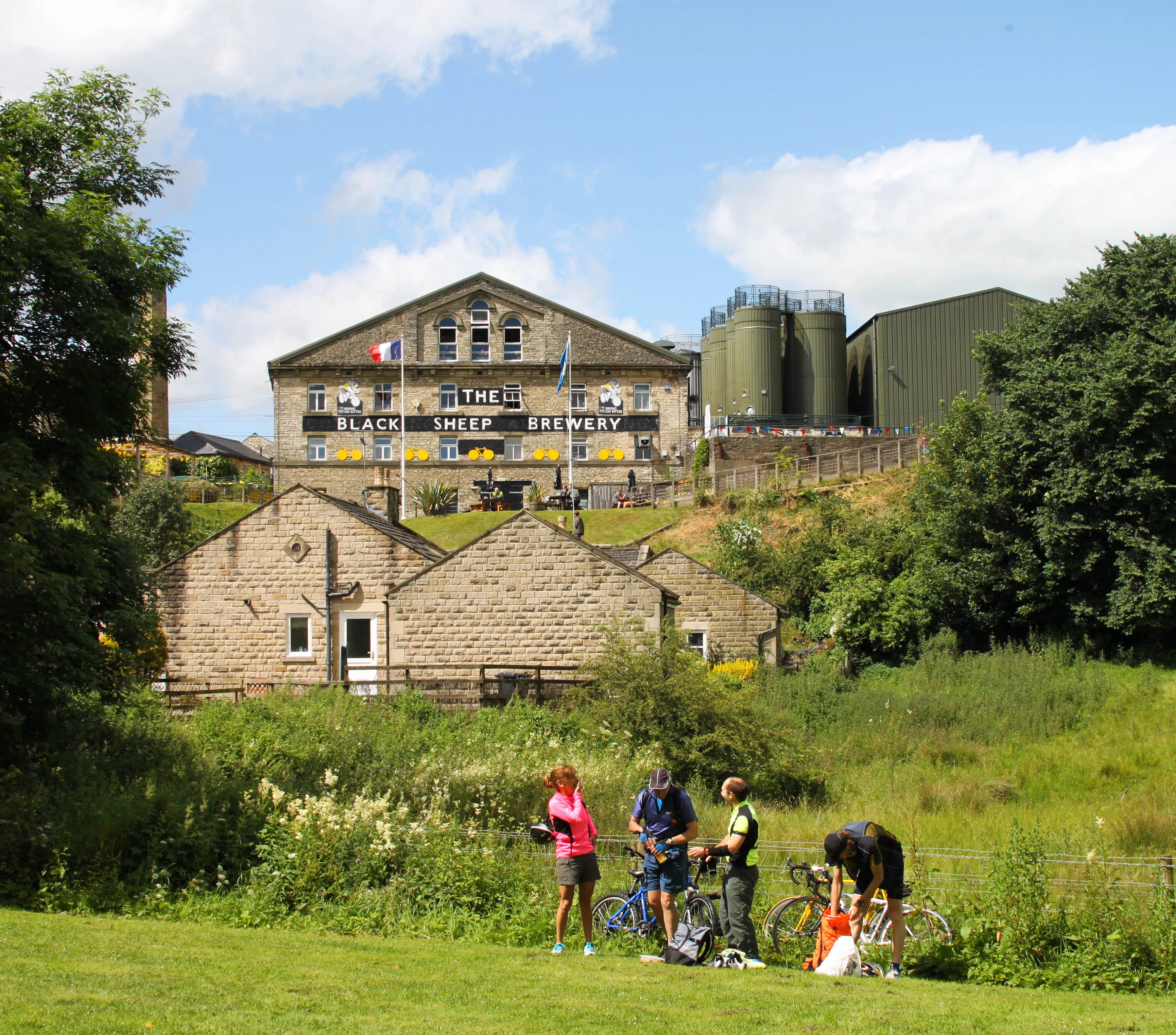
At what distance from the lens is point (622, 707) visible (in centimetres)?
1872

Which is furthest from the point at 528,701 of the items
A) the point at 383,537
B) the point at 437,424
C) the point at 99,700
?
the point at 437,424

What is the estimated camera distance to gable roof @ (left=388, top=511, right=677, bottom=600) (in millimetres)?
22469

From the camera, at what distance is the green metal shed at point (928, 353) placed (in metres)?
54.5

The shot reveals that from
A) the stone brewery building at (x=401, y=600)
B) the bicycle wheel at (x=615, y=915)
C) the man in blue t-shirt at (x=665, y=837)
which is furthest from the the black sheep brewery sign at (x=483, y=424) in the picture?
the man in blue t-shirt at (x=665, y=837)

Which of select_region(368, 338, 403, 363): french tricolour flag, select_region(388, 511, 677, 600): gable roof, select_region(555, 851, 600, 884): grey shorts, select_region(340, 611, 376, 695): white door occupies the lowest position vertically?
select_region(555, 851, 600, 884): grey shorts

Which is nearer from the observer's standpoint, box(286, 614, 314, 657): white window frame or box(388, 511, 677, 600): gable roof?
box(388, 511, 677, 600): gable roof

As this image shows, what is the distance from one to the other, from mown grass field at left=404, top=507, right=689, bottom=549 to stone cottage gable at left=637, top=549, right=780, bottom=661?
14.6 metres

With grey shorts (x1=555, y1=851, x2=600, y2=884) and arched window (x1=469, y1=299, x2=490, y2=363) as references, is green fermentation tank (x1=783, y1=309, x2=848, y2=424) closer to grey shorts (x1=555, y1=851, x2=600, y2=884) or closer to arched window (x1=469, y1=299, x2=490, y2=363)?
arched window (x1=469, y1=299, x2=490, y2=363)

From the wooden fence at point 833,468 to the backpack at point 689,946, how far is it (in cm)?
3462

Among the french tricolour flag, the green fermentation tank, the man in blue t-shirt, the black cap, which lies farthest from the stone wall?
the green fermentation tank

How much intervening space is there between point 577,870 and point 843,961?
2.39 m

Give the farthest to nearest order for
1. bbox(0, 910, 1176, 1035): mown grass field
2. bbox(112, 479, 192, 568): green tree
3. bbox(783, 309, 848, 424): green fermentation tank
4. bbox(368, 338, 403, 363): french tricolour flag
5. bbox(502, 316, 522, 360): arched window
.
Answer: bbox(783, 309, 848, 424): green fermentation tank, bbox(502, 316, 522, 360): arched window, bbox(368, 338, 403, 363): french tricolour flag, bbox(112, 479, 192, 568): green tree, bbox(0, 910, 1176, 1035): mown grass field

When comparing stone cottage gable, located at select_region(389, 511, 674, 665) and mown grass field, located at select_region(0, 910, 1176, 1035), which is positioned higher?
stone cottage gable, located at select_region(389, 511, 674, 665)

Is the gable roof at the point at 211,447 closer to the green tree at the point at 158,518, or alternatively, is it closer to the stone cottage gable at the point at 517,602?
the green tree at the point at 158,518
